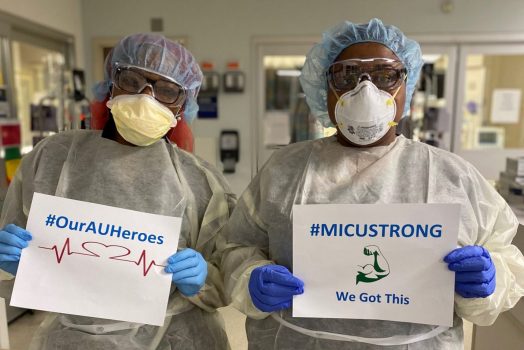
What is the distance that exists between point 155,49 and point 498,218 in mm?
1048

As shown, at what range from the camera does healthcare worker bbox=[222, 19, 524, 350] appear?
98 cm

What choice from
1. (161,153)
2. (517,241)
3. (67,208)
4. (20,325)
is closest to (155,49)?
(161,153)

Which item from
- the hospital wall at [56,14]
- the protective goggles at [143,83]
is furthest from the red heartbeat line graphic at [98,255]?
the hospital wall at [56,14]

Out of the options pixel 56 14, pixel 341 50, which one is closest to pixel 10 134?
pixel 56 14

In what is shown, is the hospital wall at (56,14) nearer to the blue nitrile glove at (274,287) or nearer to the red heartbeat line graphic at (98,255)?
the red heartbeat line graphic at (98,255)

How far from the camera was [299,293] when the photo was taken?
3.22 ft

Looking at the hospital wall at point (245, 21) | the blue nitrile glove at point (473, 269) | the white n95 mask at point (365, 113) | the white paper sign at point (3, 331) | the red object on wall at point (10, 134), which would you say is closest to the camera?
the blue nitrile glove at point (473, 269)

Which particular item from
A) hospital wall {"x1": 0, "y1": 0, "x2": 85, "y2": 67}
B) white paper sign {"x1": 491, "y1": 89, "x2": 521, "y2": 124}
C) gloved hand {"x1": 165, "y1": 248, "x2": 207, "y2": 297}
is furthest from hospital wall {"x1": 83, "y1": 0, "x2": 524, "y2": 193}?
gloved hand {"x1": 165, "y1": 248, "x2": 207, "y2": 297}

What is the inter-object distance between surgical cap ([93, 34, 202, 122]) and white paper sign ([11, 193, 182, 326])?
0.44 m

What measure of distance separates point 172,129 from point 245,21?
9.81 ft

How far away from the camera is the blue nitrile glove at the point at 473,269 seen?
90 centimetres

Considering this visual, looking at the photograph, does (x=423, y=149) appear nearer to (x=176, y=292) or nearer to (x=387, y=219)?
(x=387, y=219)

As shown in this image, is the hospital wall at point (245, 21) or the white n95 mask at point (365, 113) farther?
the hospital wall at point (245, 21)

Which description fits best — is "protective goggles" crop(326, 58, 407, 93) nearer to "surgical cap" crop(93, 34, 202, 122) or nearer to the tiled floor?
"surgical cap" crop(93, 34, 202, 122)
